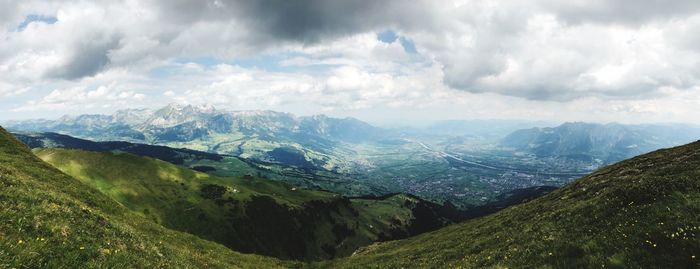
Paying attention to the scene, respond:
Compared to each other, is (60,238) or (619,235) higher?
Answer: (60,238)

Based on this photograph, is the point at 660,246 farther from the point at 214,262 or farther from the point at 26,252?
the point at 214,262

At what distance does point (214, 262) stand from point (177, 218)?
14284 cm

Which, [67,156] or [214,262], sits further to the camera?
[67,156]

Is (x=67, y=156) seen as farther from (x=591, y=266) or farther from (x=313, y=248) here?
(x=591, y=266)

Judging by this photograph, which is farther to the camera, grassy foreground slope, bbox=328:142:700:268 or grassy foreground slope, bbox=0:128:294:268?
grassy foreground slope, bbox=328:142:700:268

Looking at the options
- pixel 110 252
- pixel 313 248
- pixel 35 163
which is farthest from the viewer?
pixel 313 248

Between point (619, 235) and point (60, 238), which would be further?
point (619, 235)

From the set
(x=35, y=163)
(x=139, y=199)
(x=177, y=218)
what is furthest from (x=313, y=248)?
(x=35, y=163)

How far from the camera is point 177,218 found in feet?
536

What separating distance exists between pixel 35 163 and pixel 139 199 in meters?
112

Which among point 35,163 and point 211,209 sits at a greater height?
point 35,163

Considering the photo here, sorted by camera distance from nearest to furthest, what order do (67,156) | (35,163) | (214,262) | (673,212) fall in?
(673,212) < (214,262) < (35,163) < (67,156)

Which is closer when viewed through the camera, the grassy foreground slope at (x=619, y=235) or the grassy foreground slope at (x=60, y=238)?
the grassy foreground slope at (x=60, y=238)

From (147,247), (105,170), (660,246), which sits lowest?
(105,170)
